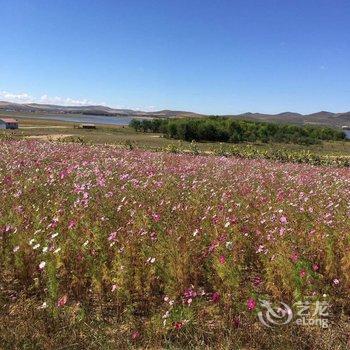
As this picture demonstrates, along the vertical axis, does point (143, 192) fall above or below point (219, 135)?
above

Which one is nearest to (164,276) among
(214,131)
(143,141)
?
(143,141)

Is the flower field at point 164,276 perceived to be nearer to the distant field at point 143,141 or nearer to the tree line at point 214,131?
the distant field at point 143,141

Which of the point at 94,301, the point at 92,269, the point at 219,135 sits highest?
the point at 92,269

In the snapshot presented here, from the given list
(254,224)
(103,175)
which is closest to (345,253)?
(254,224)

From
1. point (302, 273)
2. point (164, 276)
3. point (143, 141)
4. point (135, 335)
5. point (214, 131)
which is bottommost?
point (214, 131)

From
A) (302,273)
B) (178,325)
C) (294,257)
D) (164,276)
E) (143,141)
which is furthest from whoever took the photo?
(143,141)

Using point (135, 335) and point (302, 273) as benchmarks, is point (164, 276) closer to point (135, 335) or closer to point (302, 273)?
point (135, 335)

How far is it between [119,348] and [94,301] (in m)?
1.12

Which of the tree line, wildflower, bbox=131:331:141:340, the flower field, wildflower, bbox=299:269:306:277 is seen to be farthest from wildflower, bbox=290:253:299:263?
the tree line

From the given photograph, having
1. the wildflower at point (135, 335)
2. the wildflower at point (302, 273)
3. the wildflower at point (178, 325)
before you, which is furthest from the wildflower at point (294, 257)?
the wildflower at point (135, 335)

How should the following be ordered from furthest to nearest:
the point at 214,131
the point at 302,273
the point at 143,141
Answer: the point at 214,131
the point at 143,141
the point at 302,273

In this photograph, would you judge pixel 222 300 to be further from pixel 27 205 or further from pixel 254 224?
pixel 27 205

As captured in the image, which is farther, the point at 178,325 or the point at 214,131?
the point at 214,131

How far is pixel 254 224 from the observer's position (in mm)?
6492
